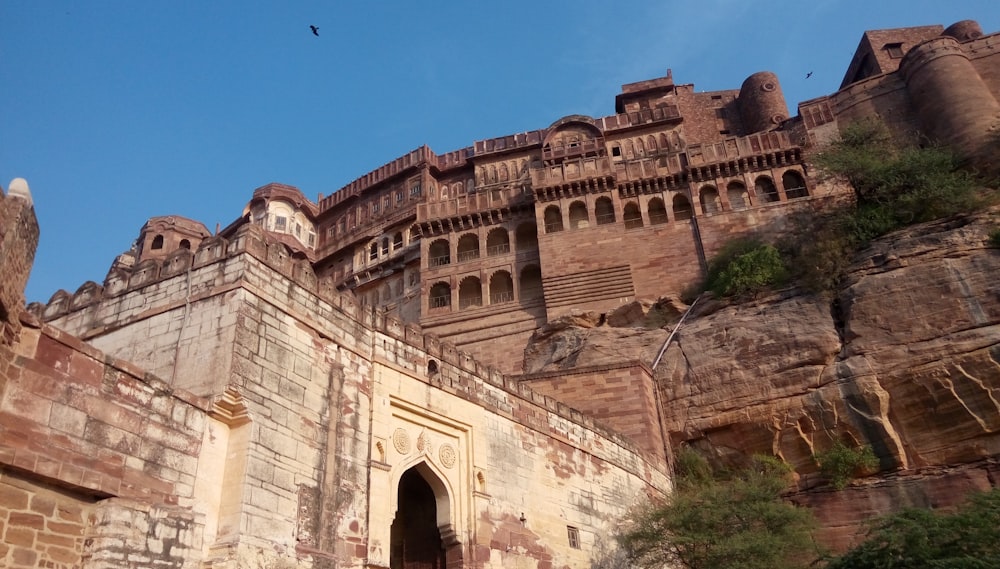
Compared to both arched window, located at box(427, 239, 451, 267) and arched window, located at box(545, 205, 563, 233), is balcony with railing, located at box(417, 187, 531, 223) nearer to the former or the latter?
arched window, located at box(427, 239, 451, 267)

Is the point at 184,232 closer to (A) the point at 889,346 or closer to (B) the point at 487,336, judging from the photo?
(B) the point at 487,336

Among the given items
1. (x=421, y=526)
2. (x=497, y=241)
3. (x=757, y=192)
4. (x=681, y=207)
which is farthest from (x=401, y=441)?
(x=757, y=192)

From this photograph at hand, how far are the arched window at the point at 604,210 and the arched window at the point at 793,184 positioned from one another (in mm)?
6624

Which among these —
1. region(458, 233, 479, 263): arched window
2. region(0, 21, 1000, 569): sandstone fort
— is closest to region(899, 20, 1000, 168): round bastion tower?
region(0, 21, 1000, 569): sandstone fort

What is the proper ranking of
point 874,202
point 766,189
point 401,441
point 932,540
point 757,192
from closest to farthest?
point 932,540, point 401,441, point 874,202, point 757,192, point 766,189

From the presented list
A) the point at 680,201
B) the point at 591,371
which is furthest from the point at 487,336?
the point at 591,371

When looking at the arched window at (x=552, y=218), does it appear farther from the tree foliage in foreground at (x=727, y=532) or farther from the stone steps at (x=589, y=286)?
the tree foliage in foreground at (x=727, y=532)

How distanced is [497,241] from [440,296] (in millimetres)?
3454

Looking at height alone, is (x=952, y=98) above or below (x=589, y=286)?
above

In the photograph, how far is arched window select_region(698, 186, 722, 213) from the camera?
2998 cm

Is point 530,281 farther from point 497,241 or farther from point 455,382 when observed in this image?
point 455,382

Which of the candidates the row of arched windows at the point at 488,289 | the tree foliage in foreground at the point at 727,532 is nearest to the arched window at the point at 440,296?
the row of arched windows at the point at 488,289

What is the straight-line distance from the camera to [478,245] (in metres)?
33.6

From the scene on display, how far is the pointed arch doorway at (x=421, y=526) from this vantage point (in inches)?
479
